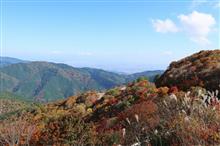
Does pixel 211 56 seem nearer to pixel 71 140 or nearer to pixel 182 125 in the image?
pixel 71 140

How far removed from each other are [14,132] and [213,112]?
8103mm

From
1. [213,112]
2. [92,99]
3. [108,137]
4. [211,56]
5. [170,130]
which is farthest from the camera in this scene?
[92,99]

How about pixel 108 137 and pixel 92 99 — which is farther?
pixel 92 99

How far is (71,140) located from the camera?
45.4 ft

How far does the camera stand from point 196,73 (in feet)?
83.1

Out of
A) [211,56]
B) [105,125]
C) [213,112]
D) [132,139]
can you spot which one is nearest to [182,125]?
[213,112]

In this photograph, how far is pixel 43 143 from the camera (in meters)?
14.8

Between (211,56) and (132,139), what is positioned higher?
(211,56)

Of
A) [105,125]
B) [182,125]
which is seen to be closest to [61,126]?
[105,125]

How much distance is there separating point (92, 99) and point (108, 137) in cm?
2976

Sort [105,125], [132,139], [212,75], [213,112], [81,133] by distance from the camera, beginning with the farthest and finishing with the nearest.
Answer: [212,75] → [105,125] → [81,133] → [132,139] → [213,112]

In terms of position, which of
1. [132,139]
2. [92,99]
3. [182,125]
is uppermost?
[182,125]

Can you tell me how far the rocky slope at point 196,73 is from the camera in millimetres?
23016

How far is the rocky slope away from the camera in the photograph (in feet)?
75.5
